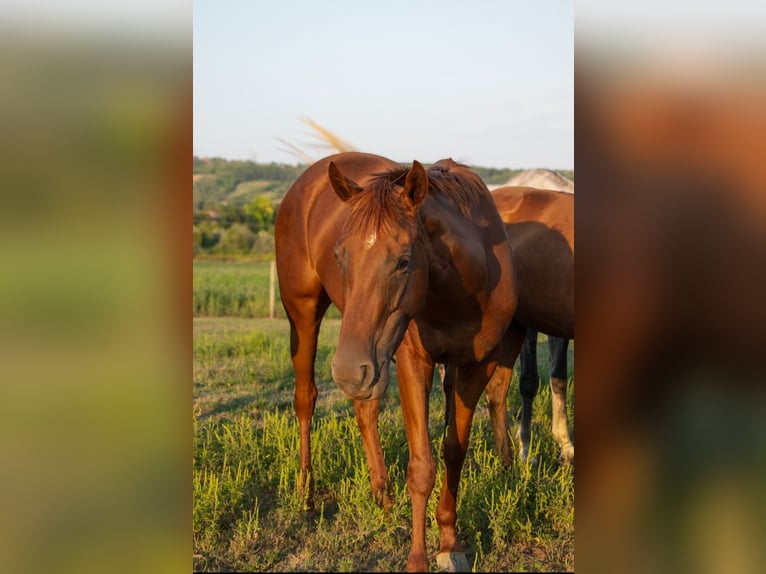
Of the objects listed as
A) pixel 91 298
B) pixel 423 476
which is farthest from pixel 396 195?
pixel 91 298

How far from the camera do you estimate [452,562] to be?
325cm

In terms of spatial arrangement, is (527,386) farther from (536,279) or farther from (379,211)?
(379,211)

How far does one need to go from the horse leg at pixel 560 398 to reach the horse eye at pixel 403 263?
9.91 ft

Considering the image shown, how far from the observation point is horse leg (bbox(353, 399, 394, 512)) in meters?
4.17

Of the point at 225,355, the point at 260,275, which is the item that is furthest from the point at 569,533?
the point at 260,275

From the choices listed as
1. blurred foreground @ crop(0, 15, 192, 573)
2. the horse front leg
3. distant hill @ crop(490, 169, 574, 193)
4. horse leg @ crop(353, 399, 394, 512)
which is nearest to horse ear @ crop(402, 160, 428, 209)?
blurred foreground @ crop(0, 15, 192, 573)

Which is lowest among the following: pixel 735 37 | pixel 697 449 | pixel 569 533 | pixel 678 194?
pixel 569 533

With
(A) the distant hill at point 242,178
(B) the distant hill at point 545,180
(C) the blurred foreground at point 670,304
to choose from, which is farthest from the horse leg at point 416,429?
(A) the distant hill at point 242,178

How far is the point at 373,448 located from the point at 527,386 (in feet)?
5.58

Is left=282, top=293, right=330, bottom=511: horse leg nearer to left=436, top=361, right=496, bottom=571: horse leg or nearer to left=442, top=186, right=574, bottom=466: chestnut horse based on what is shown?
left=442, top=186, right=574, bottom=466: chestnut horse

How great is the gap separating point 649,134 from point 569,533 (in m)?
3.00

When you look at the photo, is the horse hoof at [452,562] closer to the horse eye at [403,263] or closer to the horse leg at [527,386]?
the horse eye at [403,263]

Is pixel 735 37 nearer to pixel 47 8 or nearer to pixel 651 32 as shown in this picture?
pixel 651 32

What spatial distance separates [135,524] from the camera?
3.92 feet
